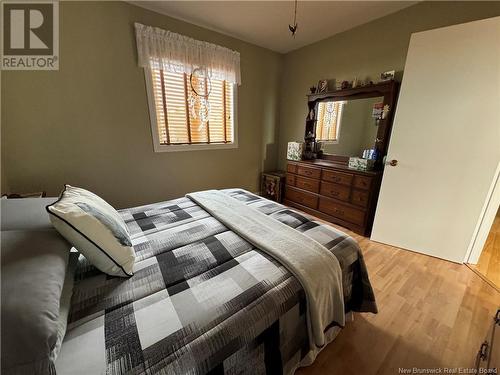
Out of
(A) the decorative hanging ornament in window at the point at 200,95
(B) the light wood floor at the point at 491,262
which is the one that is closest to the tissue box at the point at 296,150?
(A) the decorative hanging ornament in window at the point at 200,95

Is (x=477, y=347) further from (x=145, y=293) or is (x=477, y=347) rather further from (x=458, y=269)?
(x=145, y=293)

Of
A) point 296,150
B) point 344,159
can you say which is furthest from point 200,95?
point 344,159

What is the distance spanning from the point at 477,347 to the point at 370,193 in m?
1.42

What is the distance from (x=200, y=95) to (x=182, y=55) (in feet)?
1.55

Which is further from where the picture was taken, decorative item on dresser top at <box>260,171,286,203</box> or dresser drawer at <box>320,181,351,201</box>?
decorative item on dresser top at <box>260,171,286,203</box>

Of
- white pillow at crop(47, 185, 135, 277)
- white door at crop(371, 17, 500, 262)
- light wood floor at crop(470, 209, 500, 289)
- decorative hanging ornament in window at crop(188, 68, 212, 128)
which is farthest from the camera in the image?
decorative hanging ornament in window at crop(188, 68, 212, 128)

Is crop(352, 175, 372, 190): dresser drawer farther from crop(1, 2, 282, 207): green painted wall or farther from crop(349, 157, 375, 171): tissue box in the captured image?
crop(1, 2, 282, 207): green painted wall

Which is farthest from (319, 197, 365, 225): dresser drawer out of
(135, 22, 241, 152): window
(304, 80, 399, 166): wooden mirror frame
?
(135, 22, 241, 152): window

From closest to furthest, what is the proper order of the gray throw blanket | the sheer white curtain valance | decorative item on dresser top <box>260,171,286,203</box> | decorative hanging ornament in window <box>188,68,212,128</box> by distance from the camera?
the gray throw blanket, the sheer white curtain valance, decorative hanging ornament in window <box>188,68,212,128</box>, decorative item on dresser top <box>260,171,286,203</box>

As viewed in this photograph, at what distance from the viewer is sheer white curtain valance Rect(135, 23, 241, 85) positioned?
2.21 m

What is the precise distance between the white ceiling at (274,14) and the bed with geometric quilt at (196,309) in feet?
7.66

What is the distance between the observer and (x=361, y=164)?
243cm

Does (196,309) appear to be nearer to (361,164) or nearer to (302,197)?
(361,164)

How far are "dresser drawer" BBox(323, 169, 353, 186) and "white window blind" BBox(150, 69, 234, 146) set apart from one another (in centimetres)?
149
